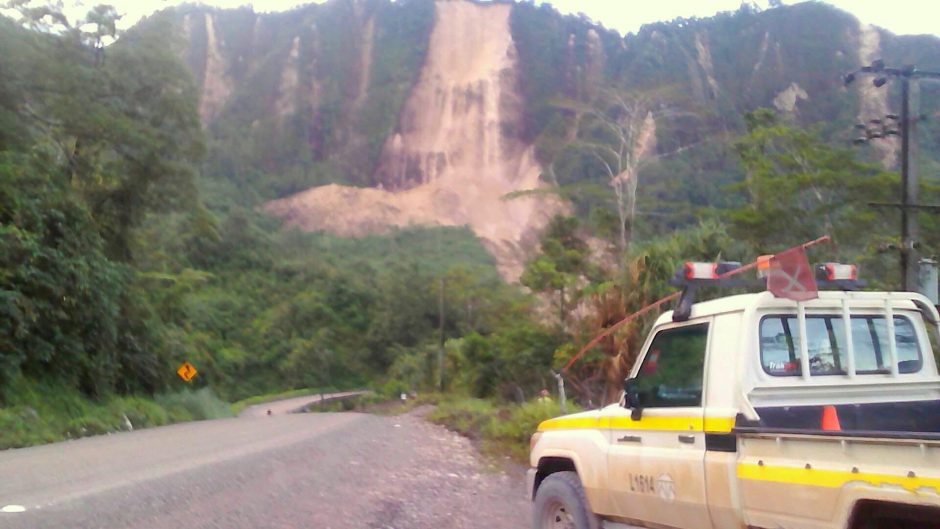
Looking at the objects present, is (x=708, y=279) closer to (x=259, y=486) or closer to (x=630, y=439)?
(x=630, y=439)

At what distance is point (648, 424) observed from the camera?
573 centimetres

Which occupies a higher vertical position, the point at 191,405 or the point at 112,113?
the point at 112,113

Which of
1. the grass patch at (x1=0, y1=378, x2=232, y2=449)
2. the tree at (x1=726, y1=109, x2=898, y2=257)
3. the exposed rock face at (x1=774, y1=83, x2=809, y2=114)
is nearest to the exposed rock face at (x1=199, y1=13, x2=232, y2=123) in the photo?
the exposed rock face at (x1=774, y1=83, x2=809, y2=114)

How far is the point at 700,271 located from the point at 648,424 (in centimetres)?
98

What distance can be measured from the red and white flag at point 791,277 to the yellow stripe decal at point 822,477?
1086 mm

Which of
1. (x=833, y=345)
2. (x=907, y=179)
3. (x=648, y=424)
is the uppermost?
(x=907, y=179)

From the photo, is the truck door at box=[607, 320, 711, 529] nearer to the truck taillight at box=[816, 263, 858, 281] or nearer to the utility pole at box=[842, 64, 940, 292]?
the truck taillight at box=[816, 263, 858, 281]

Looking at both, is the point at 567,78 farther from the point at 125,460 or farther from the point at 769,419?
the point at 769,419

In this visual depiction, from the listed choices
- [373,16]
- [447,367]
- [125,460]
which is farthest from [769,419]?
[373,16]

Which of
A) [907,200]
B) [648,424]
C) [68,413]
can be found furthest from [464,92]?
[648,424]

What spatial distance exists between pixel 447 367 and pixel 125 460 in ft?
103

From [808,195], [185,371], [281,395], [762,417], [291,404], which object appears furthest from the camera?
[281,395]

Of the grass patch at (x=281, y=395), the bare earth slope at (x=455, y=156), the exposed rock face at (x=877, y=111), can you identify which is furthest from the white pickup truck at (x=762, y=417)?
the bare earth slope at (x=455, y=156)

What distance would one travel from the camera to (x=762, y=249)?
91.7 feet
